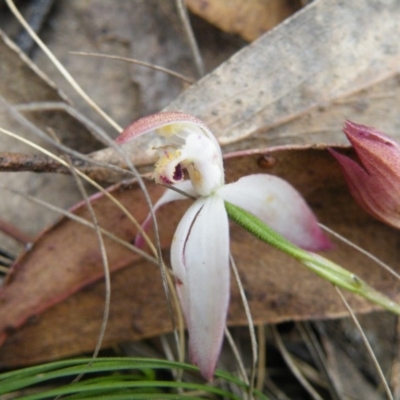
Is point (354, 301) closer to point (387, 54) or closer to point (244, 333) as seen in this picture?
point (244, 333)

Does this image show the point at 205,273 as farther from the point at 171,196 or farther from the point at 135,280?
the point at 135,280

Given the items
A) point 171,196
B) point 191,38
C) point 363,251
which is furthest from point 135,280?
point 191,38

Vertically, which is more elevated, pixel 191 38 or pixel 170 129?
pixel 191 38

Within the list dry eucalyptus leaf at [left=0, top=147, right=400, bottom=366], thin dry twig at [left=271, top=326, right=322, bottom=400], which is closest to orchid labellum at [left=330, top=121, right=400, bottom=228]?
dry eucalyptus leaf at [left=0, top=147, right=400, bottom=366]

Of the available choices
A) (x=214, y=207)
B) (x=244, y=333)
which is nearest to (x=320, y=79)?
(x=214, y=207)

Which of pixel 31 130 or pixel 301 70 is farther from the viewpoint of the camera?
pixel 31 130
